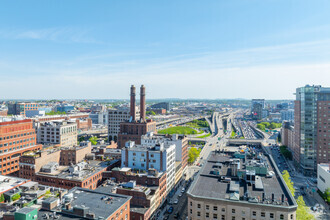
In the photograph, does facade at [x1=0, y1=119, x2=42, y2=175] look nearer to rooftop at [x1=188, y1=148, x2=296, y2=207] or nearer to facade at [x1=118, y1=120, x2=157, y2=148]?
facade at [x1=118, y1=120, x2=157, y2=148]

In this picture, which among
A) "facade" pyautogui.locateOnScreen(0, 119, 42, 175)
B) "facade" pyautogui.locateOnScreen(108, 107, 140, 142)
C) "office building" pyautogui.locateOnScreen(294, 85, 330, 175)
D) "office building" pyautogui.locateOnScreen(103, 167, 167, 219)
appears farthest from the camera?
"facade" pyautogui.locateOnScreen(108, 107, 140, 142)

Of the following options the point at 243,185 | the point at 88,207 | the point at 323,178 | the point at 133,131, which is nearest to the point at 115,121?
the point at 133,131

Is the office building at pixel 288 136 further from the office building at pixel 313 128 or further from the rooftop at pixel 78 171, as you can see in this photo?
the rooftop at pixel 78 171

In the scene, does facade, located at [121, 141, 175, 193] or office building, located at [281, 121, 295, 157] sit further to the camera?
office building, located at [281, 121, 295, 157]

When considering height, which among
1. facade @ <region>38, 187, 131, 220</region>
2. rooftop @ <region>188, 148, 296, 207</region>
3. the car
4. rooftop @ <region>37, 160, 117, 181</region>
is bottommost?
the car

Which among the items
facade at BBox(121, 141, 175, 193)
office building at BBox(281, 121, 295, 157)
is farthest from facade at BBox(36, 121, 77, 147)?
office building at BBox(281, 121, 295, 157)

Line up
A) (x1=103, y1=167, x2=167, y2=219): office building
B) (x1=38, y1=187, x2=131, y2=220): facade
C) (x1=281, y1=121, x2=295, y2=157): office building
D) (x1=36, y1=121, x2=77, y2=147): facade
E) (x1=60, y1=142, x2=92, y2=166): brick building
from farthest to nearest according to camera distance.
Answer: (x1=281, y1=121, x2=295, y2=157): office building → (x1=36, y1=121, x2=77, y2=147): facade → (x1=60, y1=142, x2=92, y2=166): brick building → (x1=103, y1=167, x2=167, y2=219): office building → (x1=38, y1=187, x2=131, y2=220): facade

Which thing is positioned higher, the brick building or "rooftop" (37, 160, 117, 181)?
the brick building

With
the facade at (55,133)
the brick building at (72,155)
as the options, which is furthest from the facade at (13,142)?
the brick building at (72,155)

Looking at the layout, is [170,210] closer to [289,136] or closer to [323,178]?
[323,178]
